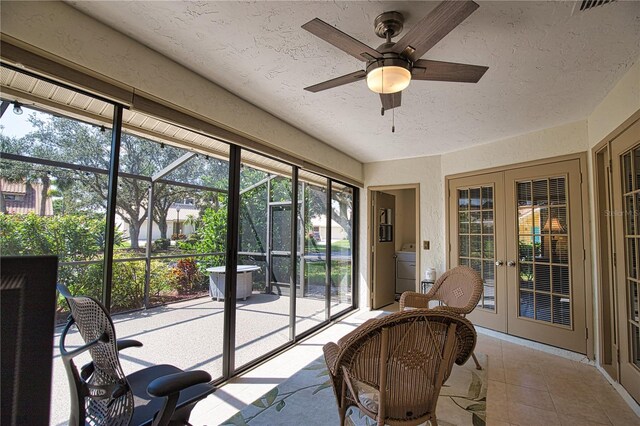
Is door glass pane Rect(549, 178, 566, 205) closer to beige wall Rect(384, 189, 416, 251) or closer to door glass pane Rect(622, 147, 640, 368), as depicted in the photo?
door glass pane Rect(622, 147, 640, 368)

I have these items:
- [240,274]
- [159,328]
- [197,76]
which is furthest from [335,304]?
[197,76]

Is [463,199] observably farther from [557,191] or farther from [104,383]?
[104,383]

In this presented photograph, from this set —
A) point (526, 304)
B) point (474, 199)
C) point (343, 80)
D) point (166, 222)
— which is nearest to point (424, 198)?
point (474, 199)

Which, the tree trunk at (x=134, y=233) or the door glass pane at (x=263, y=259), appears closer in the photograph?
the tree trunk at (x=134, y=233)

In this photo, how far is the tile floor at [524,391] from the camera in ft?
7.02

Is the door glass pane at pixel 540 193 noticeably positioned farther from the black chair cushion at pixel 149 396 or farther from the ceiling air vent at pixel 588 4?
the black chair cushion at pixel 149 396

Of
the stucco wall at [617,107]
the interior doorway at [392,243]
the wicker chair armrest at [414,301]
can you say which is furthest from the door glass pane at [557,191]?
the wicker chair armrest at [414,301]

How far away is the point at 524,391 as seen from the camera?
8.25ft

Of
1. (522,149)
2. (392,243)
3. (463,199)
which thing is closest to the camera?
(522,149)

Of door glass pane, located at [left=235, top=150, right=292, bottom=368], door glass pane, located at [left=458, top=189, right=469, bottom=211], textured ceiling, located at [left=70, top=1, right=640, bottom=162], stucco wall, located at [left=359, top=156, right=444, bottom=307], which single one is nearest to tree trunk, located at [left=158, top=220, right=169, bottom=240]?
door glass pane, located at [left=235, top=150, right=292, bottom=368]

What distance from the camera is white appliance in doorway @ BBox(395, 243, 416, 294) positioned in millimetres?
5680

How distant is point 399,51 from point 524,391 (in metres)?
2.88

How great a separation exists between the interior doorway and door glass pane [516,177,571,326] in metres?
1.41

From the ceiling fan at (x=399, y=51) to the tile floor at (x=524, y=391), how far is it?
2.39 meters
